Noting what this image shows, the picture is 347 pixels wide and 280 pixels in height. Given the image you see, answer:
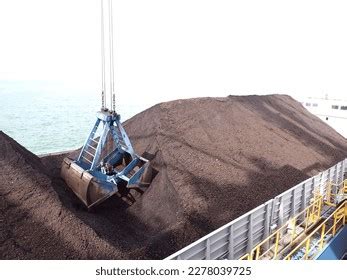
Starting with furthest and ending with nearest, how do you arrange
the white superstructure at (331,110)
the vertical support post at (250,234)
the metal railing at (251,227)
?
the white superstructure at (331,110) → the vertical support post at (250,234) → the metal railing at (251,227)

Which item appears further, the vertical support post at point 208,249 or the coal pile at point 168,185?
the coal pile at point 168,185

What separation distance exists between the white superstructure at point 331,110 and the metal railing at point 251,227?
13.8m

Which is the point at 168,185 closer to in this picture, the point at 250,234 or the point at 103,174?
the point at 103,174

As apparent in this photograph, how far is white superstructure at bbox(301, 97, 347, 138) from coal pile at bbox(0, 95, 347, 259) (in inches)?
307

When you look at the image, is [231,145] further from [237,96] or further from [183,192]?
[237,96]

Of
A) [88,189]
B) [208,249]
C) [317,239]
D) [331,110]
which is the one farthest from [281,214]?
[331,110]

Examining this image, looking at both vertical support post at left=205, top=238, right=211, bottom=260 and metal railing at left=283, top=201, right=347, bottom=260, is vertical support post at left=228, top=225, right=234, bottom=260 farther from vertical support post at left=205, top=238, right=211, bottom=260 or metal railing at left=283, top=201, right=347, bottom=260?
metal railing at left=283, top=201, right=347, bottom=260

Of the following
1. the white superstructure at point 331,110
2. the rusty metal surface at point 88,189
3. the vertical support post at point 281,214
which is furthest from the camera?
the white superstructure at point 331,110

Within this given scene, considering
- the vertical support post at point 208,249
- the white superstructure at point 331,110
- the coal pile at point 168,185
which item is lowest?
the white superstructure at point 331,110

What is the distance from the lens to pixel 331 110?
68.0 ft

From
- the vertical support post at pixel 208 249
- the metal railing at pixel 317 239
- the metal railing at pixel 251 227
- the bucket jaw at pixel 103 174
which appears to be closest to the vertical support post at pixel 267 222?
the metal railing at pixel 251 227

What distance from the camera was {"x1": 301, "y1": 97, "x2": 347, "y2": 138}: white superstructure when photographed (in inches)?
780

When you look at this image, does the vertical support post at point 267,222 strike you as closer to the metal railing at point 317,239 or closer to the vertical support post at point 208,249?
the metal railing at point 317,239

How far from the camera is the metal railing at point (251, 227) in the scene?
4457 mm
